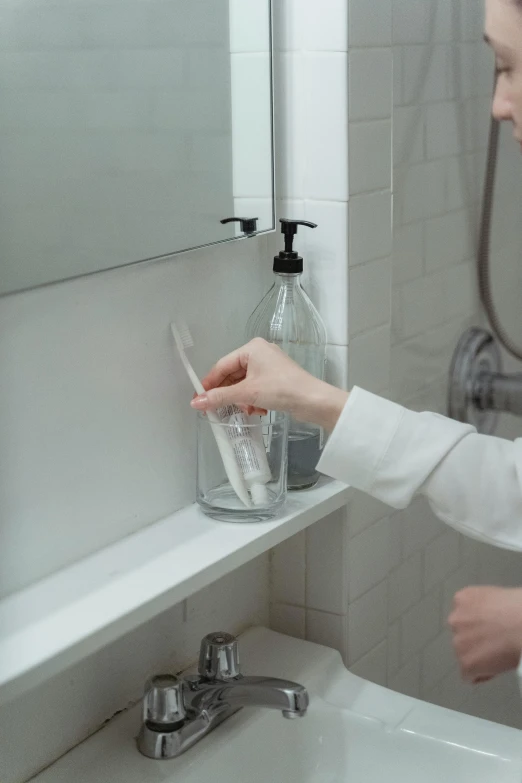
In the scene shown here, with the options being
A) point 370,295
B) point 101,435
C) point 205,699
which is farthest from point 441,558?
point 101,435

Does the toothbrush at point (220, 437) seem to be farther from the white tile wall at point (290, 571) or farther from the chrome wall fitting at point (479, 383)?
the chrome wall fitting at point (479, 383)

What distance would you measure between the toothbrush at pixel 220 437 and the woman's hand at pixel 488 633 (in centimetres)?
27

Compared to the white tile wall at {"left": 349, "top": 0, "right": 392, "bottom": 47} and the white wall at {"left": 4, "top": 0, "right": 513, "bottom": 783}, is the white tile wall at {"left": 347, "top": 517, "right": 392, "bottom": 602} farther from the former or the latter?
the white tile wall at {"left": 349, "top": 0, "right": 392, "bottom": 47}

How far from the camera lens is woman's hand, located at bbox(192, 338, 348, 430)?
37.0 inches

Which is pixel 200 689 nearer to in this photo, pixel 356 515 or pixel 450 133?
pixel 356 515

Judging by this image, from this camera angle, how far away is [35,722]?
2.86ft

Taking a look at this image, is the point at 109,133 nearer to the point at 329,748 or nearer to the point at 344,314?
the point at 344,314

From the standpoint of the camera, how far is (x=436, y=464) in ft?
3.02

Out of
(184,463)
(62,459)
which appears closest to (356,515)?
(184,463)

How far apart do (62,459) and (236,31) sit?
17.9 inches

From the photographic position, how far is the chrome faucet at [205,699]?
2.97 ft

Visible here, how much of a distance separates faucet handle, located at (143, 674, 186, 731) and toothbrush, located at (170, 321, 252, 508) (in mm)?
183

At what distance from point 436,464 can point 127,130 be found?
40 centimetres

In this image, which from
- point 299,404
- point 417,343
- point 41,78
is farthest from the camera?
point 417,343
